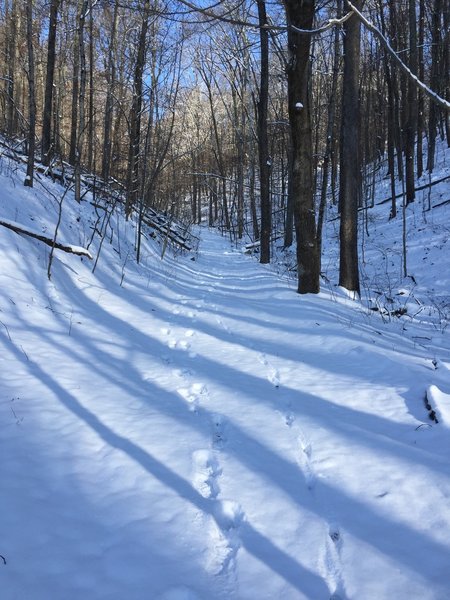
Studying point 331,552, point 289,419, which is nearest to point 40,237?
point 289,419

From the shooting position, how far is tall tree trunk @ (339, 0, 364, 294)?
752 centimetres

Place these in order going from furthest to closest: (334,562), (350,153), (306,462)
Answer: (350,153) → (306,462) → (334,562)

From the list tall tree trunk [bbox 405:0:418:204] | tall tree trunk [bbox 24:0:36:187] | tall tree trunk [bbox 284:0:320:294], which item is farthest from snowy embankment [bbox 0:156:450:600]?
tall tree trunk [bbox 405:0:418:204]

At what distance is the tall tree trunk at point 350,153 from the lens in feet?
24.7

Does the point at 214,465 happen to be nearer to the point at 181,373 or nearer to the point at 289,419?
the point at 289,419

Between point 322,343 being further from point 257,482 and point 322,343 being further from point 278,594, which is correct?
point 278,594

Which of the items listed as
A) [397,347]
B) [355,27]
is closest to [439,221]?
[355,27]

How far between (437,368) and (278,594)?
304 cm

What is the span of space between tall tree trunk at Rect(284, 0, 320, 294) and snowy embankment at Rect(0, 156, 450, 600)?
2.09 m

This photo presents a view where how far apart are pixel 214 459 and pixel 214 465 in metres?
0.06

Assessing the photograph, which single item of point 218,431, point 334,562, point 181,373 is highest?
point 181,373

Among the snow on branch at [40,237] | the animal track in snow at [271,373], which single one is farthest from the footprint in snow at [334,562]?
the snow on branch at [40,237]

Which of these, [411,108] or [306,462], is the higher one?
[411,108]

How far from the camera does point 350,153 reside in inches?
306
